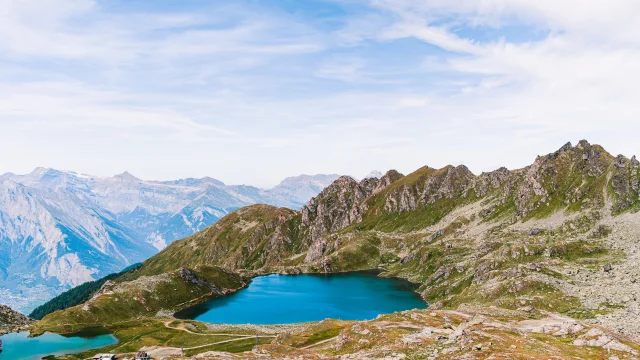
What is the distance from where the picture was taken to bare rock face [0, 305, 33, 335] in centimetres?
14850

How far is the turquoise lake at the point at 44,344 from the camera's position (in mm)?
123812

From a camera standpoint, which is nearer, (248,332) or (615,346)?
(615,346)

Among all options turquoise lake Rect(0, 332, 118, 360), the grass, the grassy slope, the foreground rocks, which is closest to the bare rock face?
the grassy slope

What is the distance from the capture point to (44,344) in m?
134

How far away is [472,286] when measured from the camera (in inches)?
6732

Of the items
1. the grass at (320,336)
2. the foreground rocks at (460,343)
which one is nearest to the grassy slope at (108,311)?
the grass at (320,336)

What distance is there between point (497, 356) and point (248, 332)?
104140mm

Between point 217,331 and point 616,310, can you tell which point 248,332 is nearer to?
point 217,331

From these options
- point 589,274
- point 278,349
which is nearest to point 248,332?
point 278,349

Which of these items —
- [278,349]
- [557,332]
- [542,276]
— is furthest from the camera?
[542,276]

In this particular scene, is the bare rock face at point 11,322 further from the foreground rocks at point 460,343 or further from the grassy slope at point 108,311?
the foreground rocks at point 460,343

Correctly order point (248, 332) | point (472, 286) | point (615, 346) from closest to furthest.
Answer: point (615, 346) → point (248, 332) → point (472, 286)

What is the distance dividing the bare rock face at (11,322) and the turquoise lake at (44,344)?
6.77 m

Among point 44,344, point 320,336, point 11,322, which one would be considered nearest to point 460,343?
point 320,336
